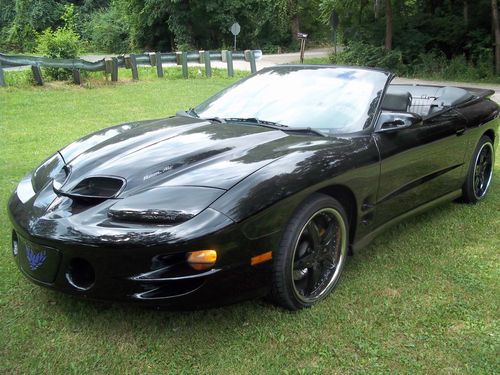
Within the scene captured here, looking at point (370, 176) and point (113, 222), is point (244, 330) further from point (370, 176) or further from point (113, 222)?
point (370, 176)

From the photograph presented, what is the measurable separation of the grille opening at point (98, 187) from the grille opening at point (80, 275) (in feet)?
1.18

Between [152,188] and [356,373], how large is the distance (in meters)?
1.33

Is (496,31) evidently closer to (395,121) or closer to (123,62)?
(123,62)

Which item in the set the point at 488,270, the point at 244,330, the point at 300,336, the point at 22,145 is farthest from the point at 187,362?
the point at 22,145

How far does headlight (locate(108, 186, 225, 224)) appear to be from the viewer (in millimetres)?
2469

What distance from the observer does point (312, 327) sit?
283 cm

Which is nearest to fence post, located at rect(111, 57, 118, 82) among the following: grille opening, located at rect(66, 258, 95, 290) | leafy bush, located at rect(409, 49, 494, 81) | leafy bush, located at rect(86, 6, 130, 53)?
leafy bush, located at rect(409, 49, 494, 81)

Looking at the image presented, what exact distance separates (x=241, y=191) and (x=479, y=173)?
327cm

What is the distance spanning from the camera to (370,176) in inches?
130

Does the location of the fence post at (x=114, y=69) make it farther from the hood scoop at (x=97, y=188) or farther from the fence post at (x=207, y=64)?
the hood scoop at (x=97, y=188)

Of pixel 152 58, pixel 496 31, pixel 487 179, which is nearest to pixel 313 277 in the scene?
pixel 487 179

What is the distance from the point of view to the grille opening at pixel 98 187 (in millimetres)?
2719

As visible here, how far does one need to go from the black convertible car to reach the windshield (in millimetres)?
13

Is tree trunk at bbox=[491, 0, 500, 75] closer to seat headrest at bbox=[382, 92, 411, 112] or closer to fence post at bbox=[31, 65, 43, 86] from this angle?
fence post at bbox=[31, 65, 43, 86]
